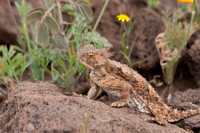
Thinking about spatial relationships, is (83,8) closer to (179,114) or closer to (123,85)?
(123,85)

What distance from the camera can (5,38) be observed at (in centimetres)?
613

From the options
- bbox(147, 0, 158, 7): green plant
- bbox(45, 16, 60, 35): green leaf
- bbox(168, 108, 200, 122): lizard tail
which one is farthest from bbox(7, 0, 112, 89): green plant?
bbox(147, 0, 158, 7): green plant

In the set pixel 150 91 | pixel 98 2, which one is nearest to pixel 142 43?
pixel 98 2

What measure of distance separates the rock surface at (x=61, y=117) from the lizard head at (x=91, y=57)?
20.1 inches

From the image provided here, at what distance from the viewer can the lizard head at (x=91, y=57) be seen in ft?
9.77

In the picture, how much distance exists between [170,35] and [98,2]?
236 centimetres

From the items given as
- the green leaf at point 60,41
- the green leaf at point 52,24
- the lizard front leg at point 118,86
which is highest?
the green leaf at point 52,24

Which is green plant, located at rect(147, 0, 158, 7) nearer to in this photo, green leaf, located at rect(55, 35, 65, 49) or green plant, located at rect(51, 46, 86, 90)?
green leaf, located at rect(55, 35, 65, 49)

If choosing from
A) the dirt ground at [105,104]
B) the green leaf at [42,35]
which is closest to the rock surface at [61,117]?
the dirt ground at [105,104]

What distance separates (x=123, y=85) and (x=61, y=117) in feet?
3.61

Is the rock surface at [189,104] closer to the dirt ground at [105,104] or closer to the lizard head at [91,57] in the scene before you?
the dirt ground at [105,104]

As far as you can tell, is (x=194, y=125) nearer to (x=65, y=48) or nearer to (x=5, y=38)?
(x=65, y=48)

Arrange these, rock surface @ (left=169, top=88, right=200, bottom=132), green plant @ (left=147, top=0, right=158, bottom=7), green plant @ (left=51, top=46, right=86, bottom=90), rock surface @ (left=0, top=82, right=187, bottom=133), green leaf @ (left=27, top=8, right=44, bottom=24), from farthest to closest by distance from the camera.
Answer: green plant @ (left=147, top=0, right=158, bottom=7) < green leaf @ (left=27, top=8, right=44, bottom=24) < green plant @ (left=51, top=46, right=86, bottom=90) < rock surface @ (left=169, top=88, right=200, bottom=132) < rock surface @ (left=0, top=82, right=187, bottom=133)

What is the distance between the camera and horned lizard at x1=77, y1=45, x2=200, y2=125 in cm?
302
